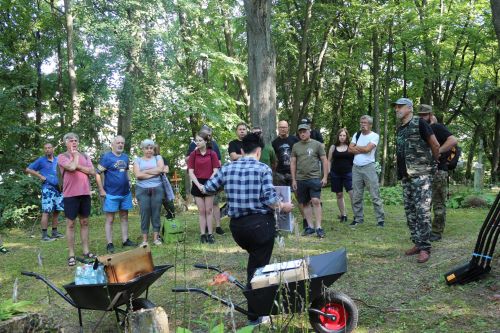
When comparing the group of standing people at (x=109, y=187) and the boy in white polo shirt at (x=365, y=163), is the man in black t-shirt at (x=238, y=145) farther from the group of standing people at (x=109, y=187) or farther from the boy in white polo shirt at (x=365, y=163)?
the boy in white polo shirt at (x=365, y=163)

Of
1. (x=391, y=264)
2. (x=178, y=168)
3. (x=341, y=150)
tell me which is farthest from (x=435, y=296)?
(x=178, y=168)

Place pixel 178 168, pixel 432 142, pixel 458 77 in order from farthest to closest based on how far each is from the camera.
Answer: pixel 458 77 → pixel 178 168 → pixel 432 142

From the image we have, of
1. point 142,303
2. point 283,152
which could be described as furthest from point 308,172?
point 142,303

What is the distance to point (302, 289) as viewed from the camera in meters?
3.18

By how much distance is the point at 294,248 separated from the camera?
20.5 feet

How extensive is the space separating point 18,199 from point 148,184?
667cm

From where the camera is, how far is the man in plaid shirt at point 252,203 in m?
3.84

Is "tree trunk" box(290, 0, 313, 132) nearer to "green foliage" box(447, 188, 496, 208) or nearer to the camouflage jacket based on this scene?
"green foliage" box(447, 188, 496, 208)

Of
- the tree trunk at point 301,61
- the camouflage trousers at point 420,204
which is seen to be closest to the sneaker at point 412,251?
the camouflage trousers at point 420,204

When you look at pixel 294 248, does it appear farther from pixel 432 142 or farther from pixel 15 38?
pixel 15 38

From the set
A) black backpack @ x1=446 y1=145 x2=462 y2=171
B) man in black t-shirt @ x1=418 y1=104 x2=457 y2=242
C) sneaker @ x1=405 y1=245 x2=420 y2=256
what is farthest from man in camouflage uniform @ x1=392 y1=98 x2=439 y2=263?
black backpack @ x1=446 y1=145 x2=462 y2=171

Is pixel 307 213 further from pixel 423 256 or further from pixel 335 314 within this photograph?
pixel 335 314

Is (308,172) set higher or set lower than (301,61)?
lower

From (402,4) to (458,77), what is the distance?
8.02 meters
